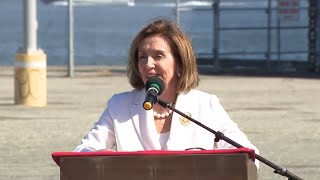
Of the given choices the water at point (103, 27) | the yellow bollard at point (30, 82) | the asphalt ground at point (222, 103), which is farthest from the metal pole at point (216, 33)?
the water at point (103, 27)

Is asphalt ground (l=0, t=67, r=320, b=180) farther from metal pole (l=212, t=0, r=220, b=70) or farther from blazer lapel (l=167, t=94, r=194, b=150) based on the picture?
blazer lapel (l=167, t=94, r=194, b=150)

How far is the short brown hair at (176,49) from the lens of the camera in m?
4.77

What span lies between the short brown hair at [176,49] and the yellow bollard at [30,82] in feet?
45.3

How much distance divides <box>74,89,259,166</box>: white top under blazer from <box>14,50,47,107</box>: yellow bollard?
13.9 metres

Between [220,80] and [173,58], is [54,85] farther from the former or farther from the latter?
[173,58]

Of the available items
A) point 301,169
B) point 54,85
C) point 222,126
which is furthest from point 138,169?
point 54,85

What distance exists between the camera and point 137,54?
484 cm

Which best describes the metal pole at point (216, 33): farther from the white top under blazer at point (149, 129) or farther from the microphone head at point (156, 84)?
the microphone head at point (156, 84)

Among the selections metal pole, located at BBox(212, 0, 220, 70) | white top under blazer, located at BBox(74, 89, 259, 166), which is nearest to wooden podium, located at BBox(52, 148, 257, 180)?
white top under blazer, located at BBox(74, 89, 259, 166)

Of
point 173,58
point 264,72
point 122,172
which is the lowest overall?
point 264,72

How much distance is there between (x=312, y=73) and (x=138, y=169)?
24.1 m

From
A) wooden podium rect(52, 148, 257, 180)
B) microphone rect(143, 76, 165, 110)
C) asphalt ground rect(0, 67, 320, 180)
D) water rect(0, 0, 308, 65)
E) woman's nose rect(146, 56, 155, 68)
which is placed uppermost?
woman's nose rect(146, 56, 155, 68)

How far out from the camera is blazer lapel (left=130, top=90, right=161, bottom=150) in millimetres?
4684

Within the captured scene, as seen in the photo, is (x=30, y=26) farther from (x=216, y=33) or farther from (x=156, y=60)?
(x=156, y=60)
